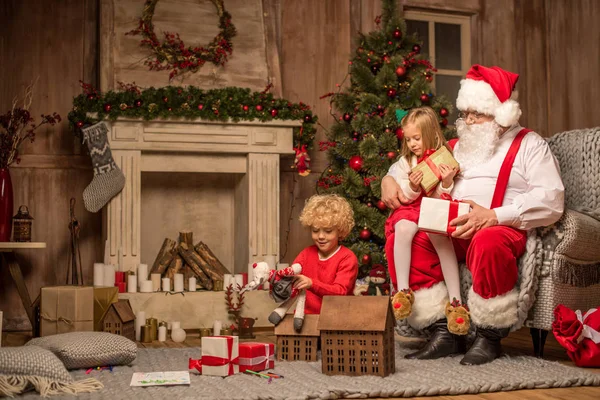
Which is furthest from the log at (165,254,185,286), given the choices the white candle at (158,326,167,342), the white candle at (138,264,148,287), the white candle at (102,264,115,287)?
the white candle at (158,326,167,342)

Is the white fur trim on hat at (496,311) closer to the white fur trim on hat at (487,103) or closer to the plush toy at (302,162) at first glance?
the white fur trim on hat at (487,103)

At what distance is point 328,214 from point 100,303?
4.85ft

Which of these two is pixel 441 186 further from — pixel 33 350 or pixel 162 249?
pixel 162 249

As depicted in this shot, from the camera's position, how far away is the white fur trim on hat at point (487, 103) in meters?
3.28

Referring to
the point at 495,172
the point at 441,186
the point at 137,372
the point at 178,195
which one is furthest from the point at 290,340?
the point at 178,195

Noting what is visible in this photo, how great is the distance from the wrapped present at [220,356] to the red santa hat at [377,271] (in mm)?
2006

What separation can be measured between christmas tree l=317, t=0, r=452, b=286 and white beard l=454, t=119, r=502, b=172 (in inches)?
53.2

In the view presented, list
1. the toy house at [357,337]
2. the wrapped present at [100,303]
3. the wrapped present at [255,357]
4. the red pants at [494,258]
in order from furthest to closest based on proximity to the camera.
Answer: the wrapped present at [100,303] → the red pants at [494,258] → the wrapped present at [255,357] → the toy house at [357,337]

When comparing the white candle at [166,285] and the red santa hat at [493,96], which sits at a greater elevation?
the red santa hat at [493,96]

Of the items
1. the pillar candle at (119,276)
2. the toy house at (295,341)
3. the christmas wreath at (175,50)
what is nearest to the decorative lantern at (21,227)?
the pillar candle at (119,276)

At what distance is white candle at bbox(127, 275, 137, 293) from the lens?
4.52 m

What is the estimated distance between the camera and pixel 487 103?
3.32 meters

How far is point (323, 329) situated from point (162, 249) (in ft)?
7.69

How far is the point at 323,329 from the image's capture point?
2785 mm
